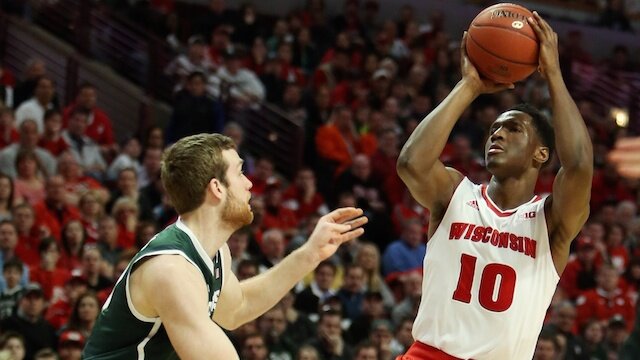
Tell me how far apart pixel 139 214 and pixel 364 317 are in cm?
222

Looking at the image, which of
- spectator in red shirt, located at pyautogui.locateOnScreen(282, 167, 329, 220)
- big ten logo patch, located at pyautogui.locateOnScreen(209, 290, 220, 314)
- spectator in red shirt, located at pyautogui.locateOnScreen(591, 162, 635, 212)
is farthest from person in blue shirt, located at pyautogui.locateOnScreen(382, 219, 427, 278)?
big ten logo patch, located at pyautogui.locateOnScreen(209, 290, 220, 314)

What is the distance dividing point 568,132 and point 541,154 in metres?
0.37

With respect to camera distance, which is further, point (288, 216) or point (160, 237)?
point (288, 216)

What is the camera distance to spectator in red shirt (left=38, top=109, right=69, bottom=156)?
35.3ft

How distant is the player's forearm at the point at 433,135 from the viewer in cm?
514

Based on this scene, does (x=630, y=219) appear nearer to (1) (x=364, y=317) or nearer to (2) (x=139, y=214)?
(1) (x=364, y=317)

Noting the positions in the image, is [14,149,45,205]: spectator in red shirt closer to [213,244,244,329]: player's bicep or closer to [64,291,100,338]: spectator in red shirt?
[64,291,100,338]: spectator in red shirt

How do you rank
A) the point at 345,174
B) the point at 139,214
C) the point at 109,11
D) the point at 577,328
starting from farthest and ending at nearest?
the point at 109,11 → the point at 345,174 → the point at 577,328 → the point at 139,214

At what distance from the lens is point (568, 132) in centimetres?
498

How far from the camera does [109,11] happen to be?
13930 mm

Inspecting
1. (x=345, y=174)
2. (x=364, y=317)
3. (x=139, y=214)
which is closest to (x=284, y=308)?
(x=364, y=317)

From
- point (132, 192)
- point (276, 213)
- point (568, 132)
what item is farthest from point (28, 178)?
point (568, 132)

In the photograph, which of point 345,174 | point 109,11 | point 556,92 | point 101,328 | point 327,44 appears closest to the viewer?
point 101,328

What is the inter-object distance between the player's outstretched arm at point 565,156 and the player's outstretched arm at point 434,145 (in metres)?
0.29
